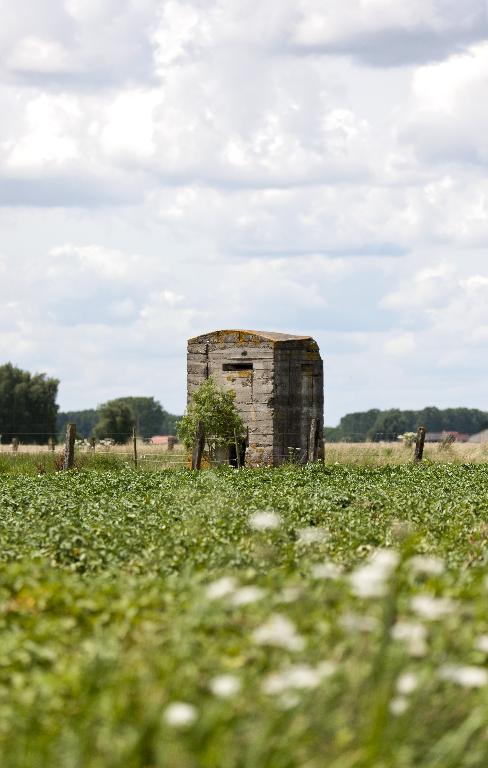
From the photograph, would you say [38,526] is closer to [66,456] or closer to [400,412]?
[66,456]

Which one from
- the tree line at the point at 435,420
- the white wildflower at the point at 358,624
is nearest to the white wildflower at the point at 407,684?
the white wildflower at the point at 358,624

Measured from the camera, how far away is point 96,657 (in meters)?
5.40

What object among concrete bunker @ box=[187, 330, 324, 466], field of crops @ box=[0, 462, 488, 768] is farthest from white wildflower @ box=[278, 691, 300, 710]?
concrete bunker @ box=[187, 330, 324, 466]

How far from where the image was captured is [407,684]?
4.89m

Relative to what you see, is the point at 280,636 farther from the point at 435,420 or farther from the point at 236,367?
the point at 435,420

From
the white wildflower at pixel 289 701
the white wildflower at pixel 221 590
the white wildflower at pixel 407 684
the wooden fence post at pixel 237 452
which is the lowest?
the white wildflower at pixel 289 701

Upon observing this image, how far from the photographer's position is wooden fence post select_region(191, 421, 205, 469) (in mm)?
27203

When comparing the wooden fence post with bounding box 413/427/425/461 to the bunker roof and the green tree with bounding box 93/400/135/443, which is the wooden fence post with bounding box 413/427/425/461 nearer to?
the bunker roof

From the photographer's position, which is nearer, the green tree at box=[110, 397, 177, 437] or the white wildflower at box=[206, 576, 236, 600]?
the white wildflower at box=[206, 576, 236, 600]

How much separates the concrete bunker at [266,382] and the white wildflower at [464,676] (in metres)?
24.0

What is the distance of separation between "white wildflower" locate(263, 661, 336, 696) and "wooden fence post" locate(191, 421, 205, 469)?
2211 cm

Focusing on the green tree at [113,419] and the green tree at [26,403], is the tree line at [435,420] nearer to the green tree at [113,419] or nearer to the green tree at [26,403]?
the green tree at [113,419]

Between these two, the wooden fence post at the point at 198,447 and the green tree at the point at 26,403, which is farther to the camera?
the green tree at the point at 26,403

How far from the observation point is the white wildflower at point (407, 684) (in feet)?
16.0
